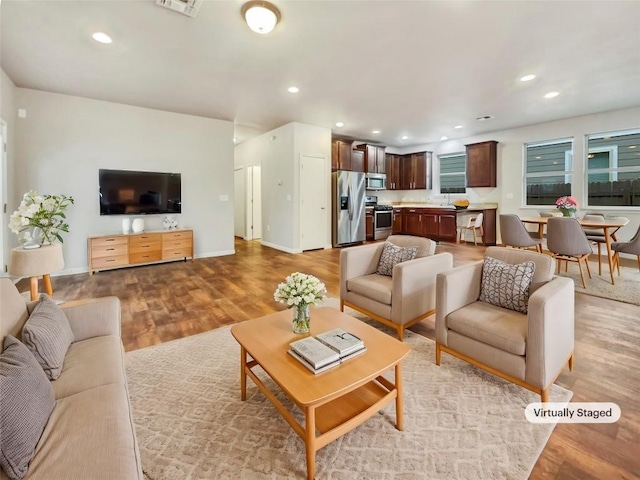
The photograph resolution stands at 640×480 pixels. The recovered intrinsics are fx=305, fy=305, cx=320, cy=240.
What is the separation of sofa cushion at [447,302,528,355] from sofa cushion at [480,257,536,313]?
5 cm

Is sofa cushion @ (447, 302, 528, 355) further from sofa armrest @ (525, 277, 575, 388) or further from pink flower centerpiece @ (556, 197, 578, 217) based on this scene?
pink flower centerpiece @ (556, 197, 578, 217)

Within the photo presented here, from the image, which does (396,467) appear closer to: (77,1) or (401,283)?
(401,283)

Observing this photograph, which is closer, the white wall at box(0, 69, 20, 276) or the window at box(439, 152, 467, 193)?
the white wall at box(0, 69, 20, 276)

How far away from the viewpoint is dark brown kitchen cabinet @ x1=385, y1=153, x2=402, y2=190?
8.91 m

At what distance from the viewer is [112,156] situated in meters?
4.95

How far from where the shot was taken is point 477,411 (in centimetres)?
168

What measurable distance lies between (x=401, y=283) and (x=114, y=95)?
16.4ft

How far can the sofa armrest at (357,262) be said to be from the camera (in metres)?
2.88

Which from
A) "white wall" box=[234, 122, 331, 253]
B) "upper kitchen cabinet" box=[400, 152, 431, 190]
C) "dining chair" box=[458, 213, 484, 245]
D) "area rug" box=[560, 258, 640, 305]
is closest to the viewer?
"area rug" box=[560, 258, 640, 305]

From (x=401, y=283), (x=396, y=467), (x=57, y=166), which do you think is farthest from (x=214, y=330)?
(x=57, y=166)

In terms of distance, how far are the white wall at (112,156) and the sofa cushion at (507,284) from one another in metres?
5.12

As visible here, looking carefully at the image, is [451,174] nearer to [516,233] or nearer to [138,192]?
[516,233]

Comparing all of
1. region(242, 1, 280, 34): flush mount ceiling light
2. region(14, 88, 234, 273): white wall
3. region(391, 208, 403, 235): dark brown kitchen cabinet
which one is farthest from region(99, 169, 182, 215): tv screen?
region(391, 208, 403, 235): dark brown kitchen cabinet

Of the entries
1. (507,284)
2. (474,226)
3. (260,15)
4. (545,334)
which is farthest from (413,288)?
(474,226)
